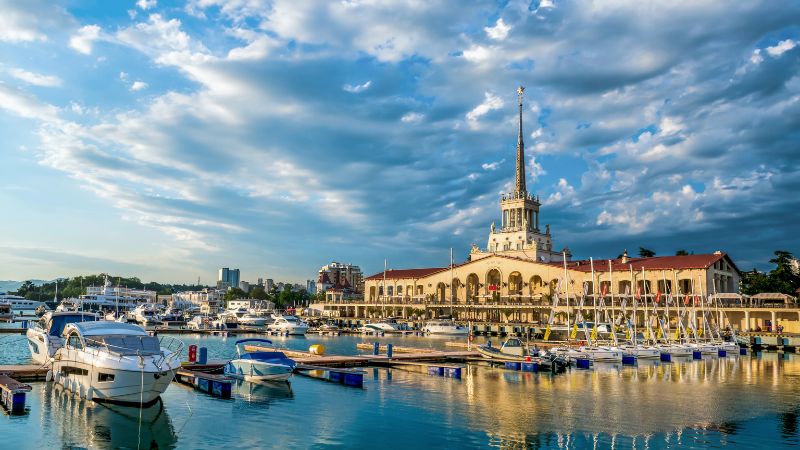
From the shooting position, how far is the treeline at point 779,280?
11531cm

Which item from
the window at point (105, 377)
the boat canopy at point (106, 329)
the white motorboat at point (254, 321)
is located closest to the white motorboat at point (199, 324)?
the white motorboat at point (254, 321)

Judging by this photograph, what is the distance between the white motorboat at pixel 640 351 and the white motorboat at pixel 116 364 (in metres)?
48.5

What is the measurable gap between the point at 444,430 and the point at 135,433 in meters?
14.0

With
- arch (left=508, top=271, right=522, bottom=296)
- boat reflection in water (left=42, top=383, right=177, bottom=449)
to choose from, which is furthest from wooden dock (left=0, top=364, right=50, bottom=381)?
arch (left=508, top=271, right=522, bottom=296)

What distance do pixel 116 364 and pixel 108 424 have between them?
3.15 metres

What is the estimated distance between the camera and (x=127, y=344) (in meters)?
32.0

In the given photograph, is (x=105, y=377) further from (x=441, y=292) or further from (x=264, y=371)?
(x=441, y=292)

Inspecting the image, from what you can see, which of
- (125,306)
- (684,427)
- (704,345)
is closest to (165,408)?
(684,427)

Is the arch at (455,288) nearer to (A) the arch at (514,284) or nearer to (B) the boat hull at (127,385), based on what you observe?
(A) the arch at (514,284)

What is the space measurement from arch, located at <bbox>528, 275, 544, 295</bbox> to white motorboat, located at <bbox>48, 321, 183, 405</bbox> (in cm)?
10249

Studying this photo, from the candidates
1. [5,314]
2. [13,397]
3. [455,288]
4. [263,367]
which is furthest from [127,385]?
[5,314]

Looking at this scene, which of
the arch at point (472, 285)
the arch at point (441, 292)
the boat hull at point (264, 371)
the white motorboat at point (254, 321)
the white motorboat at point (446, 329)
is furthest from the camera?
the arch at point (441, 292)

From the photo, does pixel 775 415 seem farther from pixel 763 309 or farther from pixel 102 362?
pixel 763 309

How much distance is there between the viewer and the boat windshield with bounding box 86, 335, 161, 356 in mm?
31328
